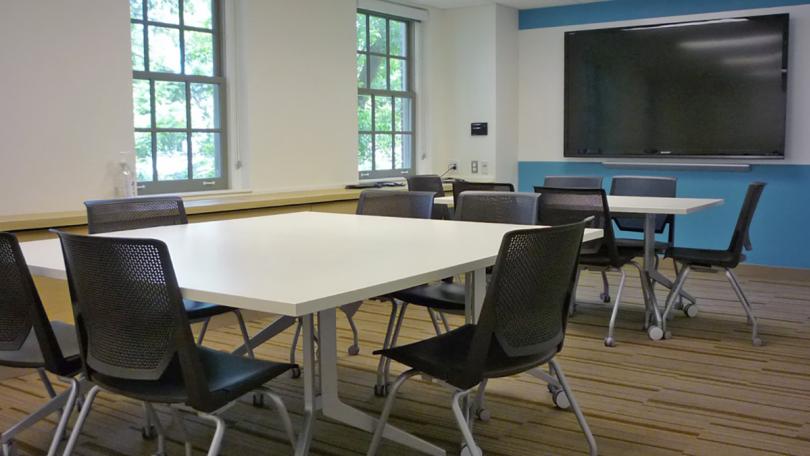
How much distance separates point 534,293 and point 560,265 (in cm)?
14

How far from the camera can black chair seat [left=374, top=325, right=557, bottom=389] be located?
2350 millimetres

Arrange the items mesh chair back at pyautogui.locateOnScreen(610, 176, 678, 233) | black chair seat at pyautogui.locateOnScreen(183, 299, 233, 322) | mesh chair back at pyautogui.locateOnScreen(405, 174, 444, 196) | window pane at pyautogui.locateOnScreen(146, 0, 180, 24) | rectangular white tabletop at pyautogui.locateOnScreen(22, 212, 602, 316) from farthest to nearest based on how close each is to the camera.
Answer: mesh chair back at pyautogui.locateOnScreen(405, 174, 444, 196) → mesh chair back at pyautogui.locateOnScreen(610, 176, 678, 233) → window pane at pyautogui.locateOnScreen(146, 0, 180, 24) → black chair seat at pyautogui.locateOnScreen(183, 299, 233, 322) → rectangular white tabletop at pyautogui.locateOnScreen(22, 212, 602, 316)

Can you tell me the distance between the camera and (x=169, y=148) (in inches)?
210

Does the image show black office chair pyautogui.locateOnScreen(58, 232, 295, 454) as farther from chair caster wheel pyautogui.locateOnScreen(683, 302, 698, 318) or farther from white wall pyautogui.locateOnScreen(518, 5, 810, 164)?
white wall pyautogui.locateOnScreen(518, 5, 810, 164)

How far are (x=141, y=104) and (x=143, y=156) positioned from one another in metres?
0.33

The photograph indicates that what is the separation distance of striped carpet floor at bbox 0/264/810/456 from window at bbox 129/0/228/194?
1233 millimetres

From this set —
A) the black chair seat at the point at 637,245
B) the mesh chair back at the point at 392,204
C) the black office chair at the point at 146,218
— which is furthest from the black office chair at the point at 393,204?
the black chair seat at the point at 637,245

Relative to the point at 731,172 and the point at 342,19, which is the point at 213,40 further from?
the point at 731,172

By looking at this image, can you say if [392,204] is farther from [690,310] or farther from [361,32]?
[361,32]

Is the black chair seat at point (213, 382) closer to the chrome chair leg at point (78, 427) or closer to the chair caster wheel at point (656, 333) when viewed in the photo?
the chrome chair leg at point (78, 427)

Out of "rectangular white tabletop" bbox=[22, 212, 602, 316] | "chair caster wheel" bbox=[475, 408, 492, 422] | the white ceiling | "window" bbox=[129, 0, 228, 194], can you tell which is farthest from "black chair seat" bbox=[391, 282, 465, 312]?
the white ceiling

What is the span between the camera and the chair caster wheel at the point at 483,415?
3287 mm

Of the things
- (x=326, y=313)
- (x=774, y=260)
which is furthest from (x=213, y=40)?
(x=774, y=260)

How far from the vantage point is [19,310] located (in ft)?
8.13
